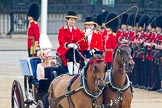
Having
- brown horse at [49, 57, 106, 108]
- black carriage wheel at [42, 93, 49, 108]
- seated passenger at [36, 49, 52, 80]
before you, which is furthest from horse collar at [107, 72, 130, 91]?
seated passenger at [36, 49, 52, 80]

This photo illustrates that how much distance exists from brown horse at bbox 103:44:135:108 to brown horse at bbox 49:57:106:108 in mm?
574

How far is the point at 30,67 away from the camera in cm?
1248

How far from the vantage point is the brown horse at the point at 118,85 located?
37.1 feet

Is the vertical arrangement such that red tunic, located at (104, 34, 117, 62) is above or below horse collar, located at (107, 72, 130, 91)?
above

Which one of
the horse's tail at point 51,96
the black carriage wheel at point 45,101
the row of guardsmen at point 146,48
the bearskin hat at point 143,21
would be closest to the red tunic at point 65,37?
the black carriage wheel at point 45,101

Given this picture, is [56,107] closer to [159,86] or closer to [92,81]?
[92,81]

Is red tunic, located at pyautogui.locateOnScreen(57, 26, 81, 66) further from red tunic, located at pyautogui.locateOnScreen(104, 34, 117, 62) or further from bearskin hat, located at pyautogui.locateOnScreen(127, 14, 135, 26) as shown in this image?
bearskin hat, located at pyautogui.locateOnScreen(127, 14, 135, 26)

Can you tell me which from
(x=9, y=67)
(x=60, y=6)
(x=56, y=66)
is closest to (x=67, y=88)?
(x=56, y=66)

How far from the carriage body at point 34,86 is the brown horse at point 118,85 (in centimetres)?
89

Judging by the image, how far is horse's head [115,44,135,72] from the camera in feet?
36.1

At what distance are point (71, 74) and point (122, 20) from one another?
7.72 meters

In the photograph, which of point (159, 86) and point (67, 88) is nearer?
point (67, 88)

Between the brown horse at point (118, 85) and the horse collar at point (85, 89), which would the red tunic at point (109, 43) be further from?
the horse collar at point (85, 89)

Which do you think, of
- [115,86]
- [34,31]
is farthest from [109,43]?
[115,86]
